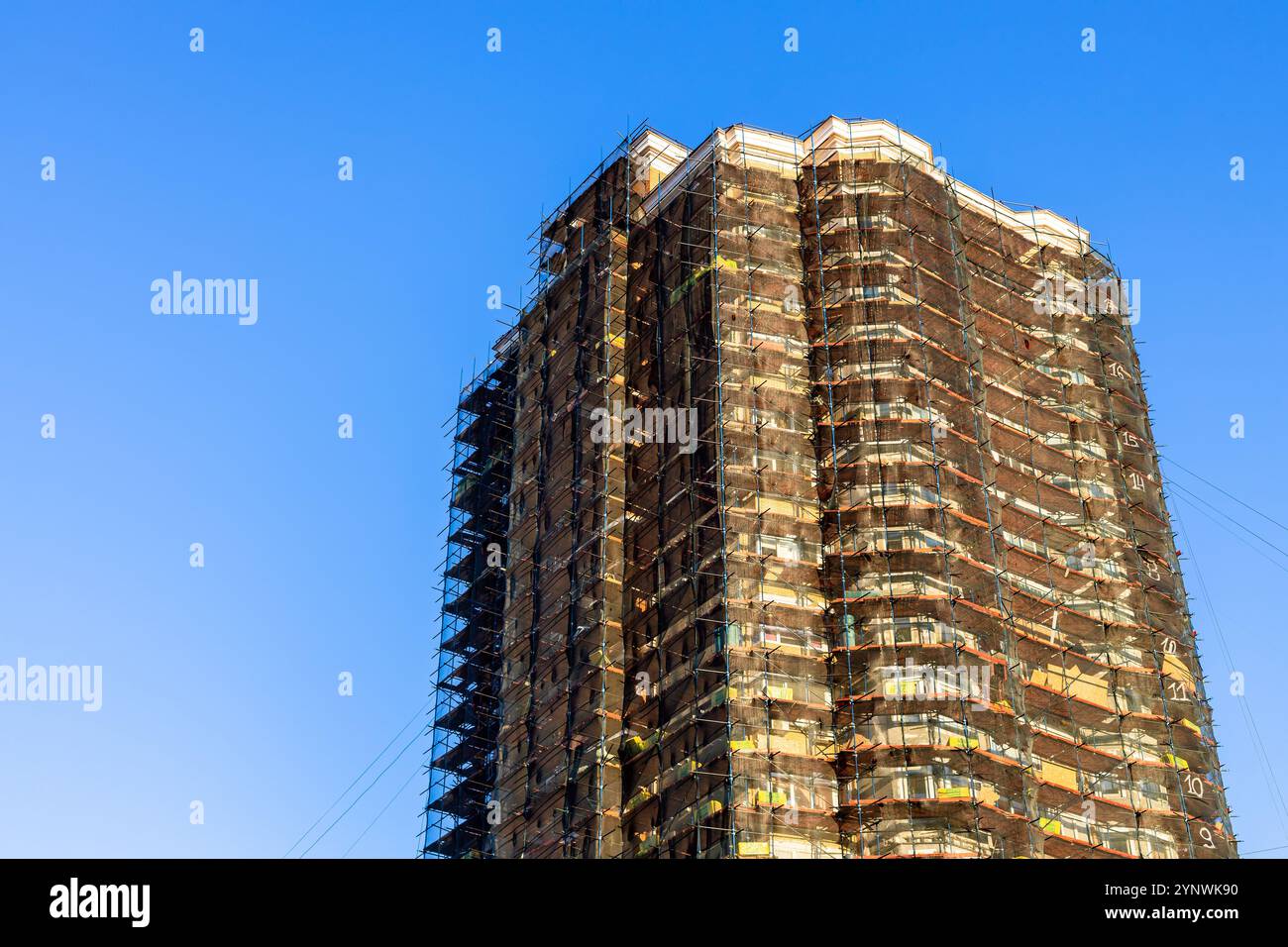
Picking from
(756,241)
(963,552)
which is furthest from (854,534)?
(756,241)

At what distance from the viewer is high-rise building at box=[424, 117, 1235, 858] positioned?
152 ft

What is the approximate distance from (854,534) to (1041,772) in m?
9.57

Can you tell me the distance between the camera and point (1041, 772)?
49094 millimetres

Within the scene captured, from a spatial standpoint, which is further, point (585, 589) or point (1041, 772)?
point (585, 589)

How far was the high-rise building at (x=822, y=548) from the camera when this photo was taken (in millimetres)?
46219

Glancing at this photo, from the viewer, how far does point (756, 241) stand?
56.2 metres

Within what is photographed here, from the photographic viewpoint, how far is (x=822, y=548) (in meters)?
Result: 50.0

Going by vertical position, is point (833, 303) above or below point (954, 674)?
above

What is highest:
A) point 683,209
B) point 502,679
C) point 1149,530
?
point 683,209
